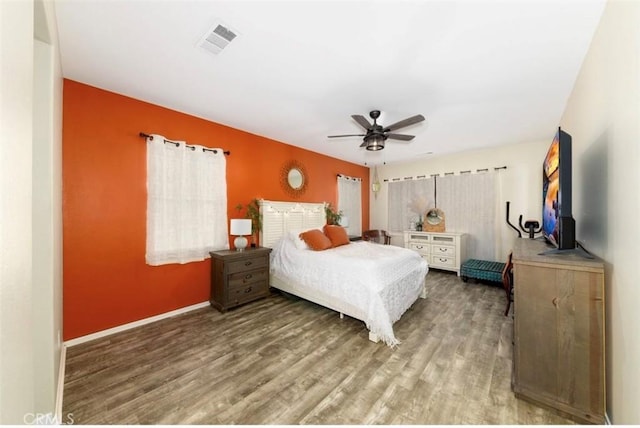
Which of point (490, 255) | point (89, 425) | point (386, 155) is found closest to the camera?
point (89, 425)

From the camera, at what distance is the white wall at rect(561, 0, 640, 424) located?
3.84 feet

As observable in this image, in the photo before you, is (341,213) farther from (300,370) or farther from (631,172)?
(631,172)

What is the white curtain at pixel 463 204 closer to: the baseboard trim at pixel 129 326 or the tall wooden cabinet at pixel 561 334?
the tall wooden cabinet at pixel 561 334

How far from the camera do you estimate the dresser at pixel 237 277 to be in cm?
314

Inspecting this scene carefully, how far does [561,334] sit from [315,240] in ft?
8.70

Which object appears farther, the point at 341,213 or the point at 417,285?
the point at 341,213

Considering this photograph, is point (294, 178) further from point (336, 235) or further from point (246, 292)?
point (246, 292)

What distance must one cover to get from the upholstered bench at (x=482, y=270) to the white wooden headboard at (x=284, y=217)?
2806mm

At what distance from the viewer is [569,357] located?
1.55 meters

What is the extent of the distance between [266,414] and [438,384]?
130cm

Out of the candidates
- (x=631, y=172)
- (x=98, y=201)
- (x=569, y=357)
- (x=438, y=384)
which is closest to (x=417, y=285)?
(x=438, y=384)

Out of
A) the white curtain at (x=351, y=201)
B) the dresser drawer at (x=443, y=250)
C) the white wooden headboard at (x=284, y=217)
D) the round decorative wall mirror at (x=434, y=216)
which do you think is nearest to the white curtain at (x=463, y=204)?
the round decorative wall mirror at (x=434, y=216)

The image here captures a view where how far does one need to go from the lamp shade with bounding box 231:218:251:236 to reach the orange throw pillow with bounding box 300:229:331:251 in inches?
32.5

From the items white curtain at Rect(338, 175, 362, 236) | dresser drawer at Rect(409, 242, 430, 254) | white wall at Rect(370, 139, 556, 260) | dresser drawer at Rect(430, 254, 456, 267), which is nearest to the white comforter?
dresser drawer at Rect(430, 254, 456, 267)
